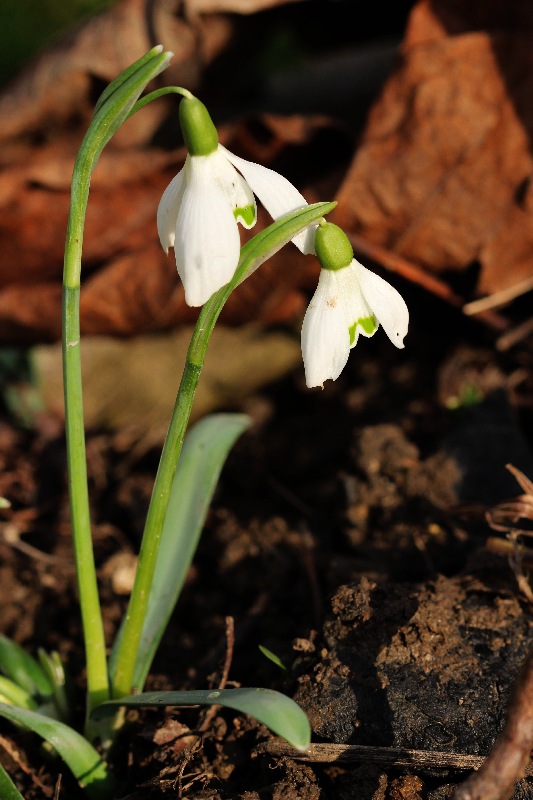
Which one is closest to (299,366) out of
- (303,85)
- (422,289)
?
(422,289)

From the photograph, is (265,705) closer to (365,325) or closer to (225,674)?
(225,674)

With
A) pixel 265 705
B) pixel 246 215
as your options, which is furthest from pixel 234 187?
pixel 265 705

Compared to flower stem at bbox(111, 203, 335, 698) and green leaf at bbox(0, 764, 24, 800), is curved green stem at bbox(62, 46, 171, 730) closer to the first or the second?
flower stem at bbox(111, 203, 335, 698)

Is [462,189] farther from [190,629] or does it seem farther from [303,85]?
[190,629]

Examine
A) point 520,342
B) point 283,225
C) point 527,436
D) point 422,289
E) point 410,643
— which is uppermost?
point 283,225

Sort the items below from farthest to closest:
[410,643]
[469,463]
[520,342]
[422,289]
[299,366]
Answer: [299,366], [422,289], [520,342], [469,463], [410,643]

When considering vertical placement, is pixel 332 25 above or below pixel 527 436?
above

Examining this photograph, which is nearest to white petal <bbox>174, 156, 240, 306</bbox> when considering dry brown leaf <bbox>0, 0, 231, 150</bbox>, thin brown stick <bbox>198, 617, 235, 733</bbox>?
thin brown stick <bbox>198, 617, 235, 733</bbox>
